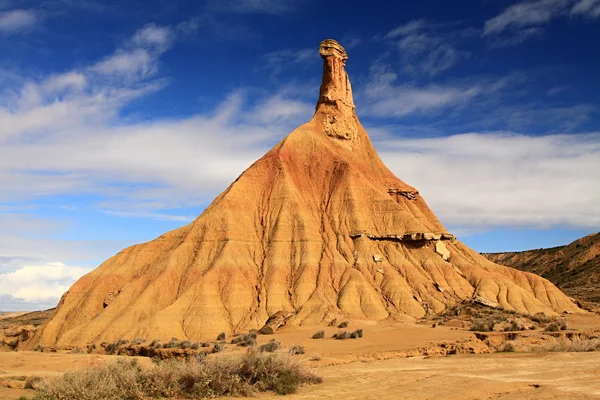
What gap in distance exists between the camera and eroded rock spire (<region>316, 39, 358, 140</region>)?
7775 centimetres

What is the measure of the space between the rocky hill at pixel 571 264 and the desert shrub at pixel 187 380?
2786 inches

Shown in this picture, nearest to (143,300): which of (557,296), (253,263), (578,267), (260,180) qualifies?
(253,263)

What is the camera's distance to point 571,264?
325ft

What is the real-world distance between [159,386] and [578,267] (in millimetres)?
99906

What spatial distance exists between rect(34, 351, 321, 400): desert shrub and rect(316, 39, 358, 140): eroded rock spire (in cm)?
6428

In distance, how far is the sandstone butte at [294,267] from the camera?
5153cm

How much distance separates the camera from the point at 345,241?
2462 inches

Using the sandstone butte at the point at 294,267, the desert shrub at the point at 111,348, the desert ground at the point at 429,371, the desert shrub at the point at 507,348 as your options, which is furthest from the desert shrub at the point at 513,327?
the desert shrub at the point at 111,348

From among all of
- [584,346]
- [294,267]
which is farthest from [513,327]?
[294,267]

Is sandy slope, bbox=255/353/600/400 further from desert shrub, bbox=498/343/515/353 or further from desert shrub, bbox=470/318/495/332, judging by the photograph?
desert shrub, bbox=470/318/495/332

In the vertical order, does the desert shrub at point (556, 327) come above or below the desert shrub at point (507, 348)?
above

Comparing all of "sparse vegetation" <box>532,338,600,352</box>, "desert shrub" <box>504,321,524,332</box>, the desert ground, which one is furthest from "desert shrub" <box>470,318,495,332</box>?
"sparse vegetation" <box>532,338,600,352</box>

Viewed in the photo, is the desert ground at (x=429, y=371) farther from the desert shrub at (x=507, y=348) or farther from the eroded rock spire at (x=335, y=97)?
the eroded rock spire at (x=335, y=97)

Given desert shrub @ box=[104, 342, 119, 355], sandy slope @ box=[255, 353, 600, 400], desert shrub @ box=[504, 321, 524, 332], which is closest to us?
sandy slope @ box=[255, 353, 600, 400]
